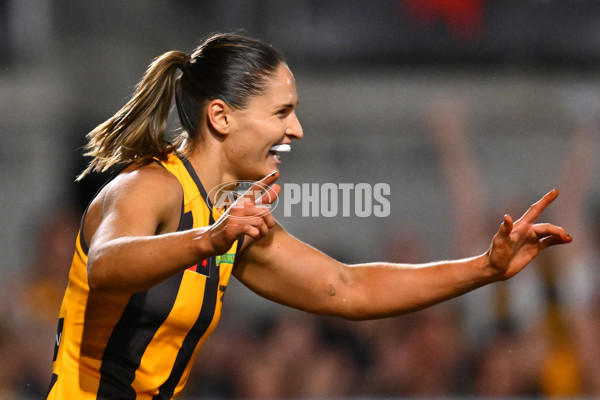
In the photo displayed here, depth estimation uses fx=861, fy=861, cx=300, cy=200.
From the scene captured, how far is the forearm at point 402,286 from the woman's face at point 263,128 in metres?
0.46

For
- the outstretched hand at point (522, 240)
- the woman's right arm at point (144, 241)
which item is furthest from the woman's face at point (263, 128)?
the outstretched hand at point (522, 240)

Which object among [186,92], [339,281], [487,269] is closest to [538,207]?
[487,269]

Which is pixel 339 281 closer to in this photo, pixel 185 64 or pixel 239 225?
pixel 185 64

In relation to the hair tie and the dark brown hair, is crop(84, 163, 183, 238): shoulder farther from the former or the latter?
the hair tie

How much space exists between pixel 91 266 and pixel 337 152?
158 inches

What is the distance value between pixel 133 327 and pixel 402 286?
2.43ft

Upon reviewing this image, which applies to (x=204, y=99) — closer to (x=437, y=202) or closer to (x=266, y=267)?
(x=266, y=267)

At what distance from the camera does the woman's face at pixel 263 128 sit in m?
2.08

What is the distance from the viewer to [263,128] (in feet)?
6.82

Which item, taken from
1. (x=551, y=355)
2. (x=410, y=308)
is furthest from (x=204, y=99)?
(x=551, y=355)

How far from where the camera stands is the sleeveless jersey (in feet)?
6.56

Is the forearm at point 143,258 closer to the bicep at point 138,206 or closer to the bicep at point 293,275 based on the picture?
the bicep at point 138,206

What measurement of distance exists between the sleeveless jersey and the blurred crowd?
184cm

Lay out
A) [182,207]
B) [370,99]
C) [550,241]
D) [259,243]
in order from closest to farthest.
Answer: [182,207]
[550,241]
[259,243]
[370,99]
